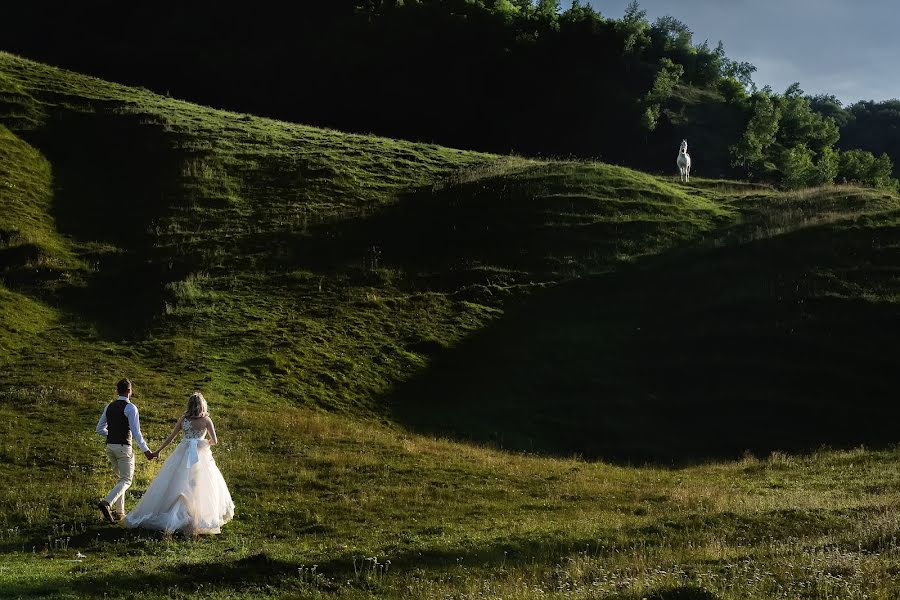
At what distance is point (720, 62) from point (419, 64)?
45.0 metres

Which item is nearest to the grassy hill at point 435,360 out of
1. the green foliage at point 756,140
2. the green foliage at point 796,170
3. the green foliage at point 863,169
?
the green foliage at point 756,140

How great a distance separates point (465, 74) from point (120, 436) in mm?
100860

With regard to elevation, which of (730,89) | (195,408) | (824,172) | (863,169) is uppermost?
(730,89)

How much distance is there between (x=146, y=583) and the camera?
14242 mm

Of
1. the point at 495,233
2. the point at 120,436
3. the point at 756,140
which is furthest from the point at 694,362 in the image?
the point at 756,140

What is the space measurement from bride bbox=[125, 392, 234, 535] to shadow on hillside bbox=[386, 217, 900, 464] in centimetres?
1556

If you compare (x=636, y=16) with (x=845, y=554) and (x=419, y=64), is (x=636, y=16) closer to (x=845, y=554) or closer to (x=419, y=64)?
(x=419, y=64)

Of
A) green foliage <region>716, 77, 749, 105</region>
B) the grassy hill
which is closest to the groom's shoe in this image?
the grassy hill

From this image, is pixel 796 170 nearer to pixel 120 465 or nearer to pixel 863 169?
pixel 863 169

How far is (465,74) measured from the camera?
11350cm

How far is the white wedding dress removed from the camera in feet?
59.4

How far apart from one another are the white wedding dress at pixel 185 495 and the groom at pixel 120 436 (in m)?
0.69

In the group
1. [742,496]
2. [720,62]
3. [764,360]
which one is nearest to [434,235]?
[764,360]

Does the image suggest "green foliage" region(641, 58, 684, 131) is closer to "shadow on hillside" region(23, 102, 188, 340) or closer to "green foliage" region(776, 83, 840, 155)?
"green foliage" region(776, 83, 840, 155)
